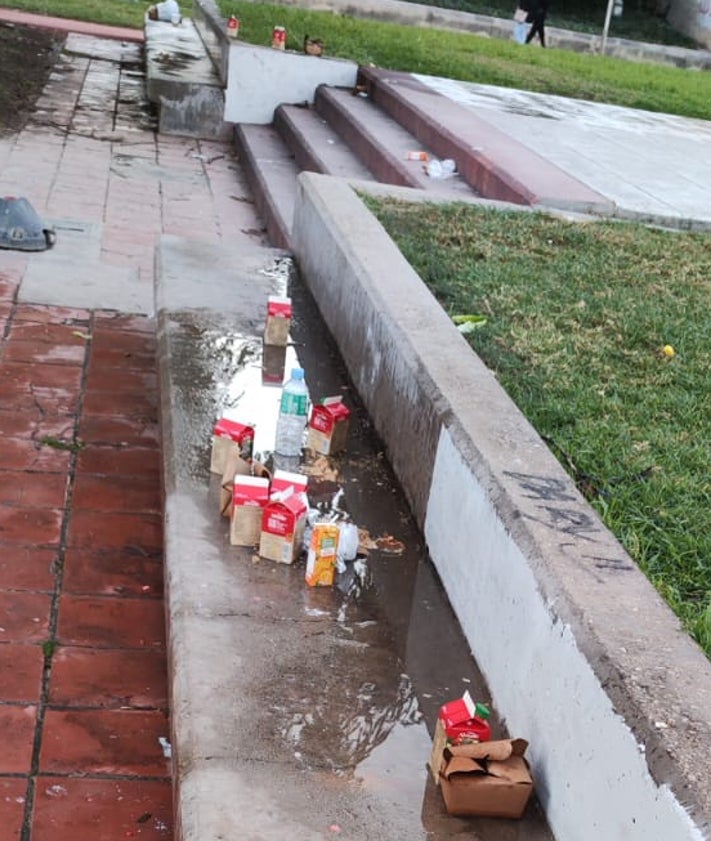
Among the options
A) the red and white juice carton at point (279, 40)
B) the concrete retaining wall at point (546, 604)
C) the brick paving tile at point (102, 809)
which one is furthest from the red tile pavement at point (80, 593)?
the red and white juice carton at point (279, 40)

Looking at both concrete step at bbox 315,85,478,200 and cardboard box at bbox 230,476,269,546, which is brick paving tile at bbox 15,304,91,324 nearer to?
concrete step at bbox 315,85,478,200

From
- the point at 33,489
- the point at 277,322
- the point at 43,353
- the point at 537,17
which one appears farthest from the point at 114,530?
the point at 537,17

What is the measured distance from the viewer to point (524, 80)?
1285cm

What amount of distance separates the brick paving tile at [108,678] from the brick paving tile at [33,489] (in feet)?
3.13

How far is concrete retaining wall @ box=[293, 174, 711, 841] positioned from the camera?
6.89 feet

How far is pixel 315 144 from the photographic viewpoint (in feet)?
32.5

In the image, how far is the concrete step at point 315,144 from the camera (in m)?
9.03

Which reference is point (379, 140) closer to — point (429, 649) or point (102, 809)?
point (429, 649)

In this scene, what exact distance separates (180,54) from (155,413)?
9846 millimetres

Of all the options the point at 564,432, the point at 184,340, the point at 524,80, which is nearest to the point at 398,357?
the point at 564,432

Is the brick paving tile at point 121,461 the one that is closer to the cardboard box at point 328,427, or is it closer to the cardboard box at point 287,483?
the cardboard box at point 328,427

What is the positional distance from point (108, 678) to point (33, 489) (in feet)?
3.93

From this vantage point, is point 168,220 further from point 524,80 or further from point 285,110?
point 524,80

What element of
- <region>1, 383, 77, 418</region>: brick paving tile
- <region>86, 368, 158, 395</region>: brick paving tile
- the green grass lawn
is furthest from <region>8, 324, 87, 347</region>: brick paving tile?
the green grass lawn
